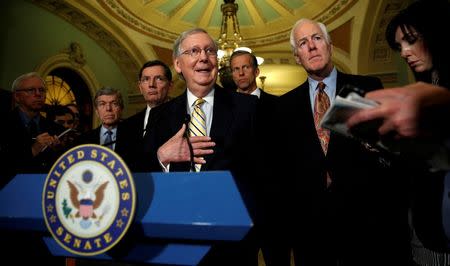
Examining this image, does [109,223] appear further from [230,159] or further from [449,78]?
[449,78]

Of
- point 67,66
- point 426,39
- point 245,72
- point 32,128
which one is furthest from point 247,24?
point 426,39

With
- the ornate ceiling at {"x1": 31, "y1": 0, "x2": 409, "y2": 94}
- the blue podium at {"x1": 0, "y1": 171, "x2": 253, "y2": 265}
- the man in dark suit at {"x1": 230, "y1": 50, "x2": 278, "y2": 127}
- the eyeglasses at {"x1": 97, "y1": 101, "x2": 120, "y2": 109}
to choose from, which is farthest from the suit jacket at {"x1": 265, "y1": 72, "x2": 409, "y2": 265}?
the ornate ceiling at {"x1": 31, "y1": 0, "x2": 409, "y2": 94}

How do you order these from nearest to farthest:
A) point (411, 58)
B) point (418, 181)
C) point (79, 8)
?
point (418, 181) < point (411, 58) < point (79, 8)

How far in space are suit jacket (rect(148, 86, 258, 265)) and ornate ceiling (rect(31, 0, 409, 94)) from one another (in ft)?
20.3

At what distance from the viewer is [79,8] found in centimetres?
682

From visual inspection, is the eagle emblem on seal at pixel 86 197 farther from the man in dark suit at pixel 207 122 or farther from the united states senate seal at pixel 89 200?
the man in dark suit at pixel 207 122

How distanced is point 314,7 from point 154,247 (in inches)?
324

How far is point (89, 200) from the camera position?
2.22 ft

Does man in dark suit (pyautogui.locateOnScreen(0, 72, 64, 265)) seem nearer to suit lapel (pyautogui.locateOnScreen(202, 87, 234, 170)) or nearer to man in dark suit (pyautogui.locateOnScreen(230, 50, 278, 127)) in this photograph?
suit lapel (pyautogui.locateOnScreen(202, 87, 234, 170))

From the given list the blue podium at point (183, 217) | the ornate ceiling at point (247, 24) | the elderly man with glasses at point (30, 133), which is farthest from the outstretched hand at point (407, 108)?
the ornate ceiling at point (247, 24)

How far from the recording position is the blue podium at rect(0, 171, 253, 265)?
Result: 24.7 inches

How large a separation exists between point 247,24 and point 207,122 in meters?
8.24

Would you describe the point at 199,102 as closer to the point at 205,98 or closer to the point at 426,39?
the point at 205,98

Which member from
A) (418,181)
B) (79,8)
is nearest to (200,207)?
(418,181)
